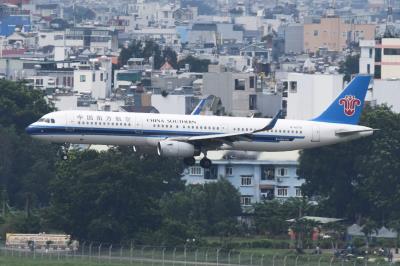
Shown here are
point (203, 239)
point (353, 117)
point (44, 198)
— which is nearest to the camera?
point (353, 117)

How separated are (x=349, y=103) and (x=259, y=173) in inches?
1075

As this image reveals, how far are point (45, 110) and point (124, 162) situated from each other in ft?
84.6

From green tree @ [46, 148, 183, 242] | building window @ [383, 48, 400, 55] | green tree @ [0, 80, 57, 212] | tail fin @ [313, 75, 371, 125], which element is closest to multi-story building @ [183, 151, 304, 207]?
green tree @ [0, 80, 57, 212]

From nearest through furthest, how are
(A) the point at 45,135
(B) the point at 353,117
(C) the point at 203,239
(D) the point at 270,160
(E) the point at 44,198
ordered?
1. (A) the point at 45,135
2. (B) the point at 353,117
3. (C) the point at 203,239
4. (E) the point at 44,198
5. (D) the point at 270,160

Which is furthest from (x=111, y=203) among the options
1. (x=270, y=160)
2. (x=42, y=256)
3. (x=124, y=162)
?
(x=270, y=160)

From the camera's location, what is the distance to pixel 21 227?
95.4 m

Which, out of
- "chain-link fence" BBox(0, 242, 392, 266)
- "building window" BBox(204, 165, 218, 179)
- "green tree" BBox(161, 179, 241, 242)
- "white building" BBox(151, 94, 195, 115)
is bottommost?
"chain-link fence" BBox(0, 242, 392, 266)

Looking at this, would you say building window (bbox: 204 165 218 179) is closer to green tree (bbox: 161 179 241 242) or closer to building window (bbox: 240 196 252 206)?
building window (bbox: 240 196 252 206)

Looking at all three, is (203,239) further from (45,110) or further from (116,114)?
(45,110)

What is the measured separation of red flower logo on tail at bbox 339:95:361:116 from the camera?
90375mm

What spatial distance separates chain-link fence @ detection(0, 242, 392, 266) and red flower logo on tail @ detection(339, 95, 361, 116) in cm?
639

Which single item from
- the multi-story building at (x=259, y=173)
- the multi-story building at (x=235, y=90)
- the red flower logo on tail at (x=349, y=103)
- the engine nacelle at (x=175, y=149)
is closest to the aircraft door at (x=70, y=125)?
the engine nacelle at (x=175, y=149)

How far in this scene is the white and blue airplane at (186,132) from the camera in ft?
275

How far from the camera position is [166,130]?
8512cm
